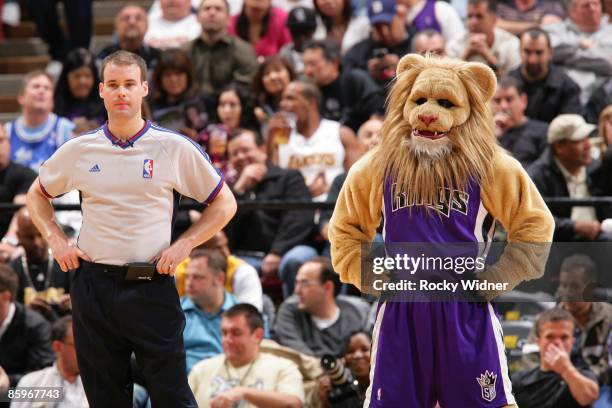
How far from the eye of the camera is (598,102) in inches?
323

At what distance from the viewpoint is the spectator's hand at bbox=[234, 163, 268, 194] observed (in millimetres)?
7445

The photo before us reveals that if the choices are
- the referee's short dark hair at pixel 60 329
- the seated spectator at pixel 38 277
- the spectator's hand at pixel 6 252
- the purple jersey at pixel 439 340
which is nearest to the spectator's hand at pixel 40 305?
the seated spectator at pixel 38 277

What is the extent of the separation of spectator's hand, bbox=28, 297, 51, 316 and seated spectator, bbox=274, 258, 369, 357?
120 cm

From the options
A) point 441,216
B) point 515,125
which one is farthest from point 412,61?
point 515,125

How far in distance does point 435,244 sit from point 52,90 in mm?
4832

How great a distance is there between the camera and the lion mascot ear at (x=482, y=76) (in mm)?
4676

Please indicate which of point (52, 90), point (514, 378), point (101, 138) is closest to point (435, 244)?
point (101, 138)

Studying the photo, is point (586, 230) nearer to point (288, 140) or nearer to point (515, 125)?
point (515, 125)

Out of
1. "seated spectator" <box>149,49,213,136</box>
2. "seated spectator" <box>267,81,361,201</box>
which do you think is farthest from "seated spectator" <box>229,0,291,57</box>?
"seated spectator" <box>267,81,361,201</box>

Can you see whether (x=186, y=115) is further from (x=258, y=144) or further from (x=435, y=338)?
(x=435, y=338)

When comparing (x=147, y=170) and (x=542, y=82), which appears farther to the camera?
(x=542, y=82)

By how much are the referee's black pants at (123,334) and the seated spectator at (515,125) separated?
3433 mm

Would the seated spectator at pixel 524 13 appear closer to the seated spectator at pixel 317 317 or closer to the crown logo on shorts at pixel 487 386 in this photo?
the seated spectator at pixel 317 317

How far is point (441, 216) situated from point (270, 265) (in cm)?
275
